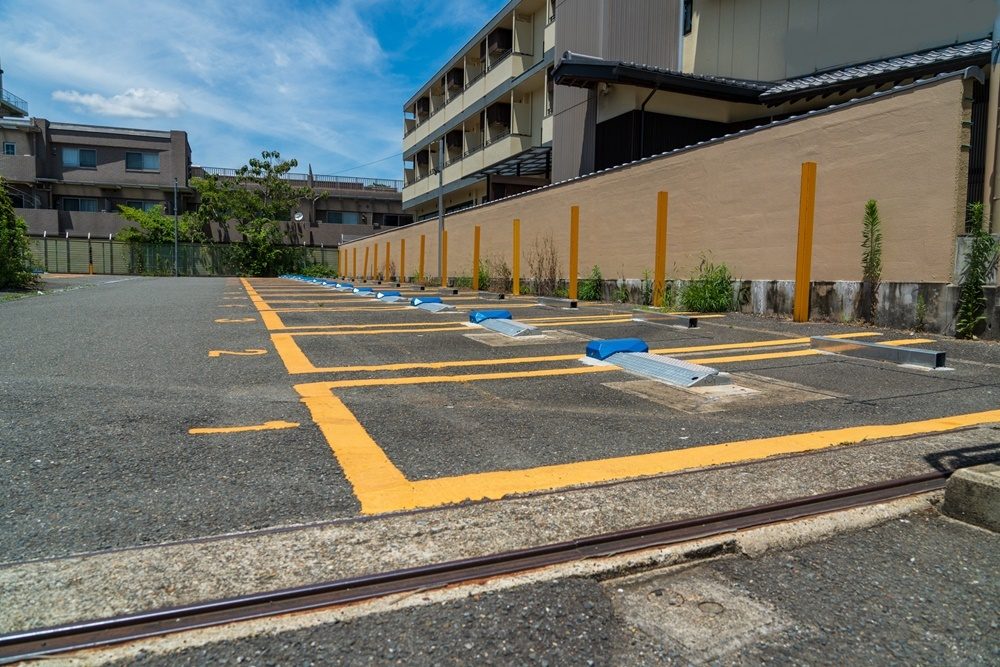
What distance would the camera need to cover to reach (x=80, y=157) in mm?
44688

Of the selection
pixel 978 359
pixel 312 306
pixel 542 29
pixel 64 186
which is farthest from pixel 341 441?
pixel 64 186

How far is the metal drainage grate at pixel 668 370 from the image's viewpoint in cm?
491

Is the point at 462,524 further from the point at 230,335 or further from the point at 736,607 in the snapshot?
the point at 230,335

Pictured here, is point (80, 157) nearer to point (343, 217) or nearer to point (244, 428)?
point (343, 217)

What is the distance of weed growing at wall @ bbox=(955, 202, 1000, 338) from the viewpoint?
663 cm

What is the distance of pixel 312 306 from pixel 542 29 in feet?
65.1

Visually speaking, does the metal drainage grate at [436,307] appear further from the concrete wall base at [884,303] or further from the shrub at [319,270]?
the shrub at [319,270]

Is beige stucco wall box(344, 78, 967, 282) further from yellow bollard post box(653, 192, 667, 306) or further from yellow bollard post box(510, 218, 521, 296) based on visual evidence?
yellow bollard post box(510, 218, 521, 296)

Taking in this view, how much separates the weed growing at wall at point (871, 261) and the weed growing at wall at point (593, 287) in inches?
241

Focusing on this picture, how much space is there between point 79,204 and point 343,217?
18761 millimetres

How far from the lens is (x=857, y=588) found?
6.88 feet

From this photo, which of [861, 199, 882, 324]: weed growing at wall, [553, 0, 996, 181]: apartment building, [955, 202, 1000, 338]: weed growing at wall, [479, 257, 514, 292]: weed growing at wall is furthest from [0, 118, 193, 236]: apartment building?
[955, 202, 1000, 338]: weed growing at wall

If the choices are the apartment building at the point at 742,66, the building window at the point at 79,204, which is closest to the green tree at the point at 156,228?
the building window at the point at 79,204

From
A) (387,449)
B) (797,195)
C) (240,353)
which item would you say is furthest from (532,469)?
Answer: (797,195)
